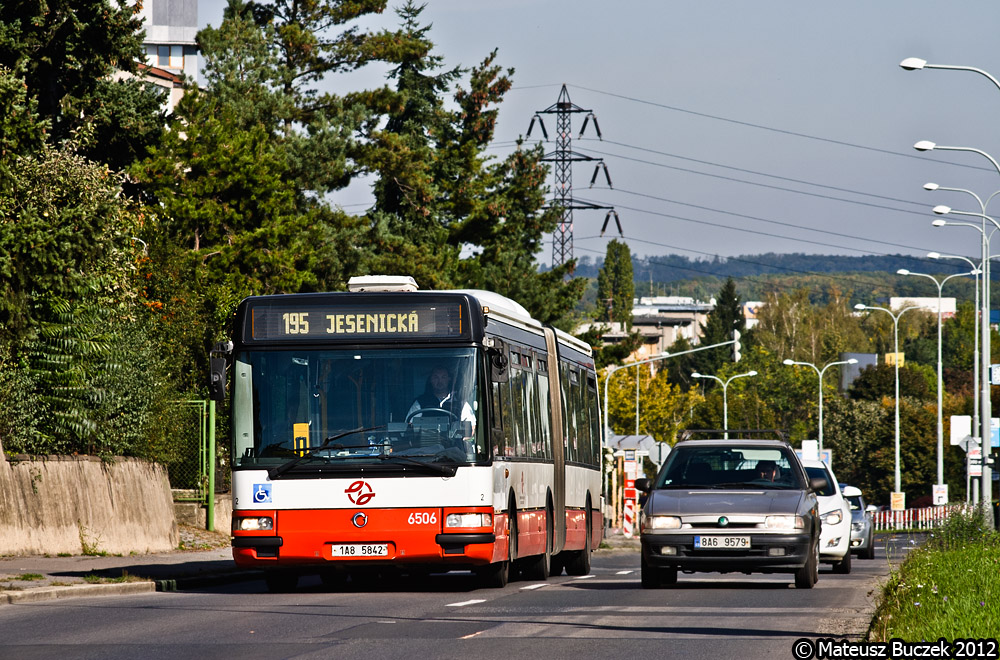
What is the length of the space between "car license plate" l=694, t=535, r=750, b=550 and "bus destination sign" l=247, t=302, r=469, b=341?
134 inches

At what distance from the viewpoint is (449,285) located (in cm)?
5116

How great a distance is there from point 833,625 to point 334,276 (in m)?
34.1

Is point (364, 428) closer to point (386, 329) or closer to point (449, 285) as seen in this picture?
point (386, 329)

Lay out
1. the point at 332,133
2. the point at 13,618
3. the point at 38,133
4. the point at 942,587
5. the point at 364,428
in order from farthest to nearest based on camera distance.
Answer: the point at 332,133, the point at 38,133, the point at 364,428, the point at 13,618, the point at 942,587

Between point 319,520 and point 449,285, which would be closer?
point 319,520

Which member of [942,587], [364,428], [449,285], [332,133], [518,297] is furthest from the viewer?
[518,297]

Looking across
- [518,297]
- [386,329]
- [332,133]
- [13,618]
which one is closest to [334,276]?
[332,133]

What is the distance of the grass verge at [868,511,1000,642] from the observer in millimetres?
10273

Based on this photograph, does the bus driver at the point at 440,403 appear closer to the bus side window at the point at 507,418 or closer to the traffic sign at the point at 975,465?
the bus side window at the point at 507,418

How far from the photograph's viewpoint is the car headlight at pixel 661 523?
1875 cm

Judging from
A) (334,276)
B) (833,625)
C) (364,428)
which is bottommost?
(833,625)

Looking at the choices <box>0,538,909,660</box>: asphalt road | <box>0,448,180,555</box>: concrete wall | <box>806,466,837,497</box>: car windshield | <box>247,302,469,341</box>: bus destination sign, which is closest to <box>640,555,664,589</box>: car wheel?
<box>0,538,909,660</box>: asphalt road

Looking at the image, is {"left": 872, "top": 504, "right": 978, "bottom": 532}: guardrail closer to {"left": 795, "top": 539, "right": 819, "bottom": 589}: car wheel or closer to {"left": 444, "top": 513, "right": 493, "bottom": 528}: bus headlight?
{"left": 795, "top": 539, "right": 819, "bottom": 589}: car wheel

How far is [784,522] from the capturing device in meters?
18.6
